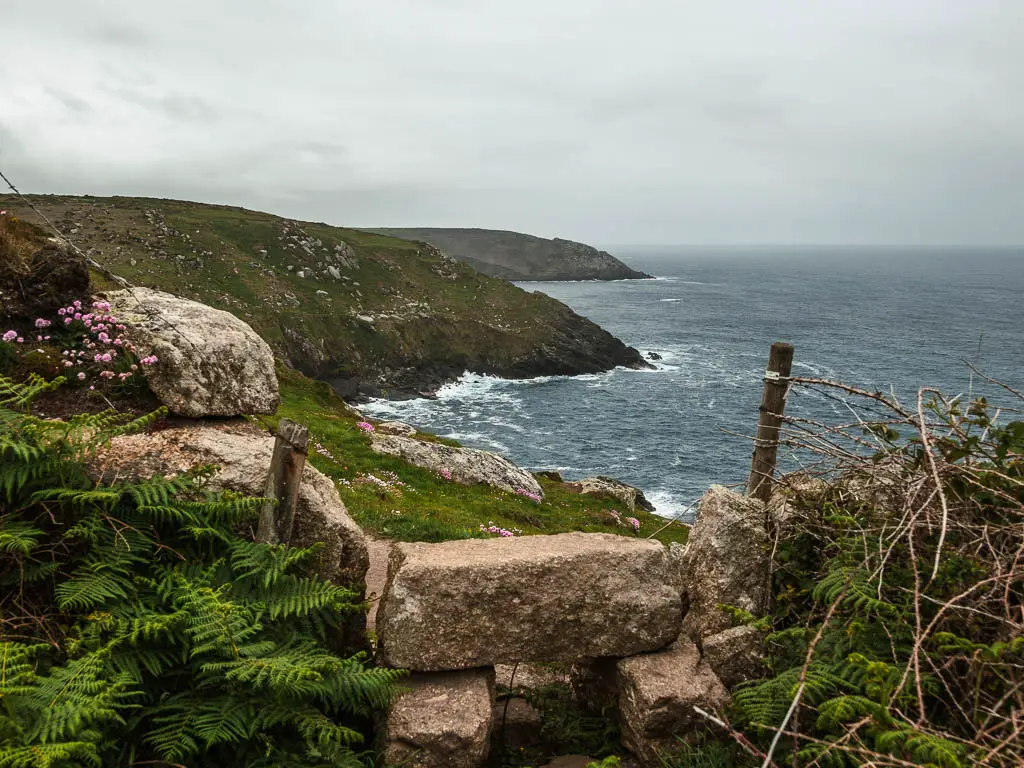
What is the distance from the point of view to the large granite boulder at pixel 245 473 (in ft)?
23.5

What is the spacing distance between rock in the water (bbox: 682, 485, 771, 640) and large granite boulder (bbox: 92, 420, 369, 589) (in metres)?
4.42

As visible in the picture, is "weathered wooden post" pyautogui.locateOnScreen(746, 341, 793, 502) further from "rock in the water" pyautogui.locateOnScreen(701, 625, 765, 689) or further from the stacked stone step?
"rock in the water" pyautogui.locateOnScreen(701, 625, 765, 689)

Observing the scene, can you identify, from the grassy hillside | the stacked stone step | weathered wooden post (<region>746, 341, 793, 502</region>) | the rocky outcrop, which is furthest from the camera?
the grassy hillside

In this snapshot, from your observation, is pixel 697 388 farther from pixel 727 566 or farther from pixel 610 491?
pixel 727 566

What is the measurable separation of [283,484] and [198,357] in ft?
9.57

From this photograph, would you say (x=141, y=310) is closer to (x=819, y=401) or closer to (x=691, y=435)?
(x=691, y=435)

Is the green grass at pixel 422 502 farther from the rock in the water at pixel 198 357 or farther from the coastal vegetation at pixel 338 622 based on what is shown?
the coastal vegetation at pixel 338 622

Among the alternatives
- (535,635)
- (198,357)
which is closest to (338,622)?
(535,635)

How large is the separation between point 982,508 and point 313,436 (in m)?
23.1

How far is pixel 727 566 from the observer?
27.1 feet

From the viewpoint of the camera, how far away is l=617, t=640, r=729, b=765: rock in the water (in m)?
6.86

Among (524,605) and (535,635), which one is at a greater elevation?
(524,605)

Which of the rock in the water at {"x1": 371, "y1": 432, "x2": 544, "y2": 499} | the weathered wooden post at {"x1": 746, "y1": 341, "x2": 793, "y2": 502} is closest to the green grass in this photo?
the rock in the water at {"x1": 371, "y1": 432, "x2": 544, "y2": 499}

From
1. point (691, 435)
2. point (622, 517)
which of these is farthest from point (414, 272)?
point (622, 517)
